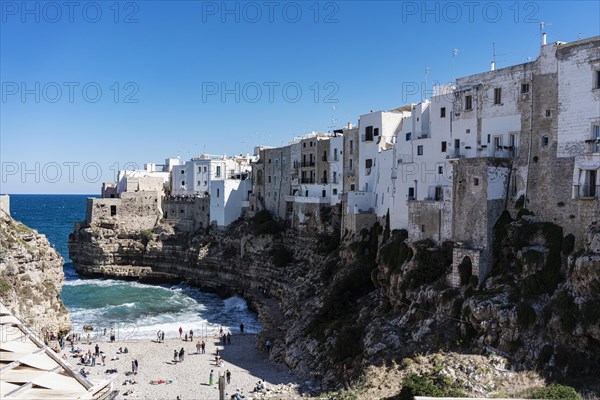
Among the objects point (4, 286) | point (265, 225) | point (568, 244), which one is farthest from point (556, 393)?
point (265, 225)

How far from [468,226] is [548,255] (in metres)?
4.73

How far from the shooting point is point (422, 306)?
30.0 meters

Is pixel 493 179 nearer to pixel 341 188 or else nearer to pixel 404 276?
pixel 404 276

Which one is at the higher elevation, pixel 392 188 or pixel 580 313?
pixel 392 188

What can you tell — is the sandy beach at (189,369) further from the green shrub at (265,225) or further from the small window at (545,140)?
the small window at (545,140)

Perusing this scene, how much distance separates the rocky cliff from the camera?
24.0 m

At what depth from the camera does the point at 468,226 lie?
1194 inches

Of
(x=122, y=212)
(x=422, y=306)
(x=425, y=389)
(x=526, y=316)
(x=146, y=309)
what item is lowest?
(x=146, y=309)

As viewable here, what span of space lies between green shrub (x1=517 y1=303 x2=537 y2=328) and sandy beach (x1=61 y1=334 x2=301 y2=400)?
11.2 metres

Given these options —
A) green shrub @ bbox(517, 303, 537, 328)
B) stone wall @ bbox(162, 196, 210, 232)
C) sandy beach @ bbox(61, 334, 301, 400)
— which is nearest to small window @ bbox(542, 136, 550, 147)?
green shrub @ bbox(517, 303, 537, 328)

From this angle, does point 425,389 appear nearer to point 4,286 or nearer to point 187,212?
point 4,286

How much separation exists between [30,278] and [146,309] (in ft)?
59.9

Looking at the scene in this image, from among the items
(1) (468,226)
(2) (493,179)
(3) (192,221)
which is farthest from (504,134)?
(3) (192,221)

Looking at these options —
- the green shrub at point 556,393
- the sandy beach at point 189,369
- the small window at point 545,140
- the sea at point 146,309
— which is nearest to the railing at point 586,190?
the small window at point 545,140
